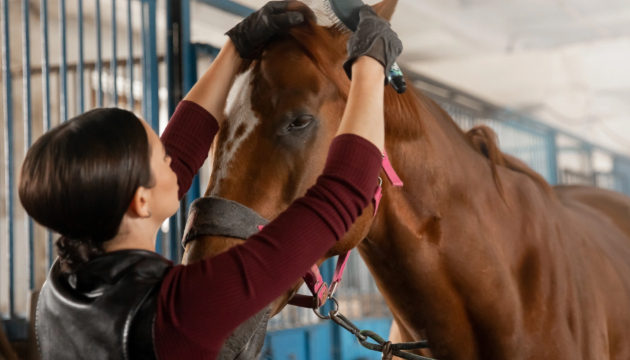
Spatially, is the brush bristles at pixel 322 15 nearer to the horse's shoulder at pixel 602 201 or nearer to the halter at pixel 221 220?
the halter at pixel 221 220

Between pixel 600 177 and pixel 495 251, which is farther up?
pixel 600 177

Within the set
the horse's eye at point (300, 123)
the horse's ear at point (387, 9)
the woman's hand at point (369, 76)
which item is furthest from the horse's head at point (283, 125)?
the woman's hand at point (369, 76)

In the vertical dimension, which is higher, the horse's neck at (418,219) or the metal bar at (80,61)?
the metal bar at (80,61)

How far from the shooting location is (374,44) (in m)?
0.70

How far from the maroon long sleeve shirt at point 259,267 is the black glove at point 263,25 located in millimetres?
430

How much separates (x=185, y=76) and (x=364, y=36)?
1.43m

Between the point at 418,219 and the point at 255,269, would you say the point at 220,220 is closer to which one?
the point at 255,269

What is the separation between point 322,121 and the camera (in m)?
0.95

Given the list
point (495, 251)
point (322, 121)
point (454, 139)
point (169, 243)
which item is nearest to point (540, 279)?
point (495, 251)

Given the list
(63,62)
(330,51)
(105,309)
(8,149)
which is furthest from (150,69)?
(105,309)

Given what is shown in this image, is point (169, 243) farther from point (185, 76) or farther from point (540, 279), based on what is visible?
point (540, 279)

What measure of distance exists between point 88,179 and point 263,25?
506 mm

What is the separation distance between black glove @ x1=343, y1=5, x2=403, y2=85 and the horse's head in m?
0.21

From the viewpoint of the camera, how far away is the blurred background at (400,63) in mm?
1930
